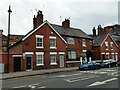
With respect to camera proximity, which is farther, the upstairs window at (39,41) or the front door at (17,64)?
the upstairs window at (39,41)

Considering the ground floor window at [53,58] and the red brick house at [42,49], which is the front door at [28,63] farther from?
the ground floor window at [53,58]

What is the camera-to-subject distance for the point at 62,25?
1758 inches

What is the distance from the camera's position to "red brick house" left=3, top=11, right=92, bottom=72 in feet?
99.5

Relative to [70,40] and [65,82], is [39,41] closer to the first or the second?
[70,40]

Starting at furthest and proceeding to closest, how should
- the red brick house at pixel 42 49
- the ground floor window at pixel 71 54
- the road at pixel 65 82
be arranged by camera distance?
the ground floor window at pixel 71 54 → the red brick house at pixel 42 49 → the road at pixel 65 82

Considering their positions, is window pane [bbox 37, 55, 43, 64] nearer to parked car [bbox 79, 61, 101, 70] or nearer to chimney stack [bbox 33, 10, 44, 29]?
chimney stack [bbox 33, 10, 44, 29]

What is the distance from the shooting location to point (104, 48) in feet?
158

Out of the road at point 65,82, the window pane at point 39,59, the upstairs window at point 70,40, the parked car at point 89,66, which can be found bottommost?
A: the road at point 65,82

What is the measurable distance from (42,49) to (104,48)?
19365mm

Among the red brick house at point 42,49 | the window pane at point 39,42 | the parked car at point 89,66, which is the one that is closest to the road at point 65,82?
the red brick house at point 42,49

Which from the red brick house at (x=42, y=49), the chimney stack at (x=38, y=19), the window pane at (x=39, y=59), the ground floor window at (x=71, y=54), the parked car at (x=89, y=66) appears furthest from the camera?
the ground floor window at (x=71, y=54)

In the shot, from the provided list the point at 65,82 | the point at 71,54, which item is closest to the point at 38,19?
the point at 71,54

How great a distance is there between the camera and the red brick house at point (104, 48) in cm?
4697

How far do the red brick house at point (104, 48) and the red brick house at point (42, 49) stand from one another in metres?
7.65
